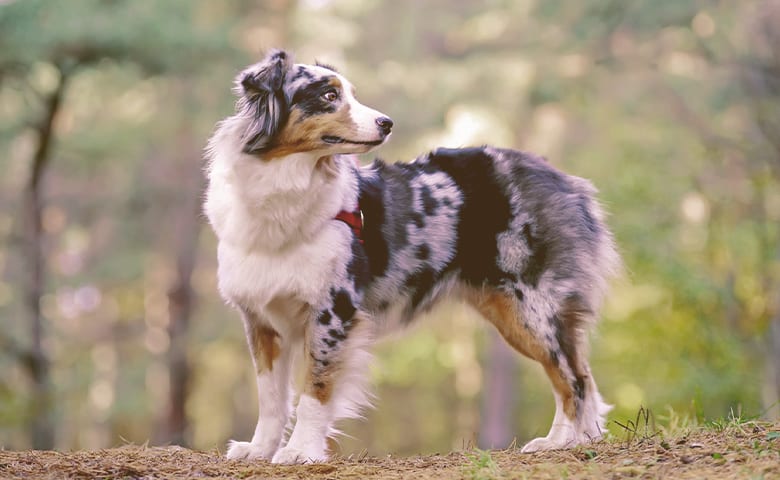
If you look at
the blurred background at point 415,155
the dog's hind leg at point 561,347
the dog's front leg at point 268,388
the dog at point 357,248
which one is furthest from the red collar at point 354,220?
the blurred background at point 415,155

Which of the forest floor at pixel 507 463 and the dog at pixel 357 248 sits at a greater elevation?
the dog at pixel 357 248

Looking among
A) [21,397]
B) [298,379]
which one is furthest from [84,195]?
[298,379]

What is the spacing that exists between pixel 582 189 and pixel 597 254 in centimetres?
43

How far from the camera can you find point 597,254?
19.3 feet

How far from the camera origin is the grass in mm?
3656

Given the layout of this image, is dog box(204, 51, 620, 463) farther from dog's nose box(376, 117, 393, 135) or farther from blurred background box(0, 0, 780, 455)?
blurred background box(0, 0, 780, 455)

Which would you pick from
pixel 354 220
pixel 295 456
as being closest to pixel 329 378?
pixel 295 456

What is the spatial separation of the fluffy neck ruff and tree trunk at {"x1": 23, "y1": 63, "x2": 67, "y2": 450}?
8.04m

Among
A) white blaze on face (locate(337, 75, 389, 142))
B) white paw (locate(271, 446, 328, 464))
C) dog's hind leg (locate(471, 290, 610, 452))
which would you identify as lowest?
white paw (locate(271, 446, 328, 464))

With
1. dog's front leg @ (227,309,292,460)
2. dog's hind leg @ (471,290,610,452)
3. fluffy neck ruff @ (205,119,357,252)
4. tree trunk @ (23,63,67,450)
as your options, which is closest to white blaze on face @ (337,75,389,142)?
fluffy neck ruff @ (205,119,357,252)

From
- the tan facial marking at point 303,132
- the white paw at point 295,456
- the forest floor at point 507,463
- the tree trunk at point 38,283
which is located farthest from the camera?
the tree trunk at point 38,283

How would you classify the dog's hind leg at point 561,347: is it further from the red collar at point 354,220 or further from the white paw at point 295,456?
the white paw at point 295,456

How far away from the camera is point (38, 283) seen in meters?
13.8

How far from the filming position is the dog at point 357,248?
497 cm
